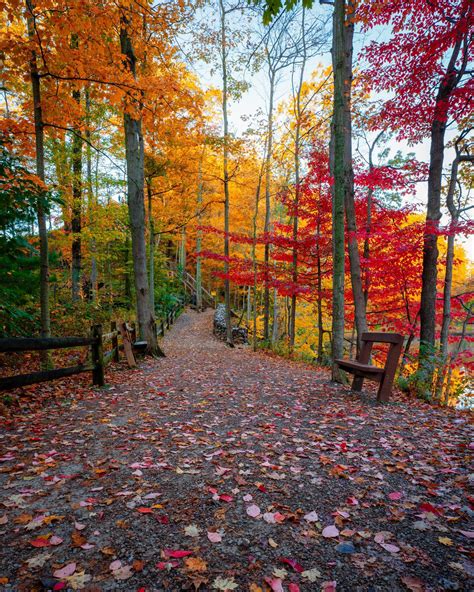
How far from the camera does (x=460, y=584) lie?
1714 millimetres

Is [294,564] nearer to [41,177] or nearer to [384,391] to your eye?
[384,391]

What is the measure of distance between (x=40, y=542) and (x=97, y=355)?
4.12 m

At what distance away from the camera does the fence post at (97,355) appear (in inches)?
228

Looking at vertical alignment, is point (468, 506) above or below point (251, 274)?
below

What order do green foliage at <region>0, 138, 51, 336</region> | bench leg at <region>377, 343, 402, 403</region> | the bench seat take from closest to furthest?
green foliage at <region>0, 138, 51, 336</region> < bench leg at <region>377, 343, 402, 403</region> < the bench seat

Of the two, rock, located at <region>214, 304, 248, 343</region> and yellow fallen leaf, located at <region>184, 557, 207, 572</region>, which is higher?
yellow fallen leaf, located at <region>184, 557, 207, 572</region>

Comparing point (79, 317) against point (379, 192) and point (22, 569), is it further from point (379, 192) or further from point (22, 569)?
point (379, 192)

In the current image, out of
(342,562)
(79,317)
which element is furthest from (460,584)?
(79,317)

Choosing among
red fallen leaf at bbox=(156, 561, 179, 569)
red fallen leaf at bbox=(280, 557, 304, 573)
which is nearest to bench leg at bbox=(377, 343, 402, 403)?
red fallen leaf at bbox=(280, 557, 304, 573)

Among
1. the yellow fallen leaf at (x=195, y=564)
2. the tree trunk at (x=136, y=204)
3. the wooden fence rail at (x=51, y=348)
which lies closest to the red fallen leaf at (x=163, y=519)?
the yellow fallen leaf at (x=195, y=564)

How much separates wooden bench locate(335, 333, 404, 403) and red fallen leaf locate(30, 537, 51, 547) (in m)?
4.62

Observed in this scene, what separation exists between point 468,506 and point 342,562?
126 centimetres

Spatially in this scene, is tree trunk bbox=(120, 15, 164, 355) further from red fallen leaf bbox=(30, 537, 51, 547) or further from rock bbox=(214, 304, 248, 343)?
rock bbox=(214, 304, 248, 343)

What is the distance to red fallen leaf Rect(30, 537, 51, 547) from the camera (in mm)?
1967
